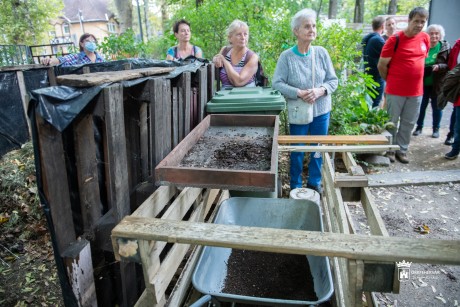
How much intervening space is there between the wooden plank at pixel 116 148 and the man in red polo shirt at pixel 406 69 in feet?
15.5

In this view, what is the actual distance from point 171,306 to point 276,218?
48.1 inches

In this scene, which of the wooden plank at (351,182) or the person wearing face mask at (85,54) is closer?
the wooden plank at (351,182)

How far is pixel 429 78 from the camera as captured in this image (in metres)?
6.36

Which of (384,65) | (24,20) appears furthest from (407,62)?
(24,20)

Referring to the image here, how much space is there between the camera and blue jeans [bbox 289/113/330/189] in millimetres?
3990

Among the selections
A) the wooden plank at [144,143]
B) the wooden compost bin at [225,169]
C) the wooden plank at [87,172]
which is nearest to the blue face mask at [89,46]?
the wooden compost bin at [225,169]

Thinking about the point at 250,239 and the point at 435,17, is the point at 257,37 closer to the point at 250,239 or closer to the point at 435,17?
the point at 250,239

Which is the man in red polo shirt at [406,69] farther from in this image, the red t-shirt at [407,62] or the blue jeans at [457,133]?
the blue jeans at [457,133]

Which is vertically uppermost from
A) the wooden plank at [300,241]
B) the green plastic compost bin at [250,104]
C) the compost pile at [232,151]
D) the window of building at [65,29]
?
the window of building at [65,29]

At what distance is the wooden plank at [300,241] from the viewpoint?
135cm

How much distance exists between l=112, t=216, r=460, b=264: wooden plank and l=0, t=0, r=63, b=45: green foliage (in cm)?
1825

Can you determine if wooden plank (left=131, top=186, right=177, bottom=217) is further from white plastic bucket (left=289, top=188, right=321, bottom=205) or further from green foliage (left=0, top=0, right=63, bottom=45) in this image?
green foliage (left=0, top=0, right=63, bottom=45)

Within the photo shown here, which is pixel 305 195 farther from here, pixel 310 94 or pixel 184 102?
pixel 184 102

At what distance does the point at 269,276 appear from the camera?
2318 mm
